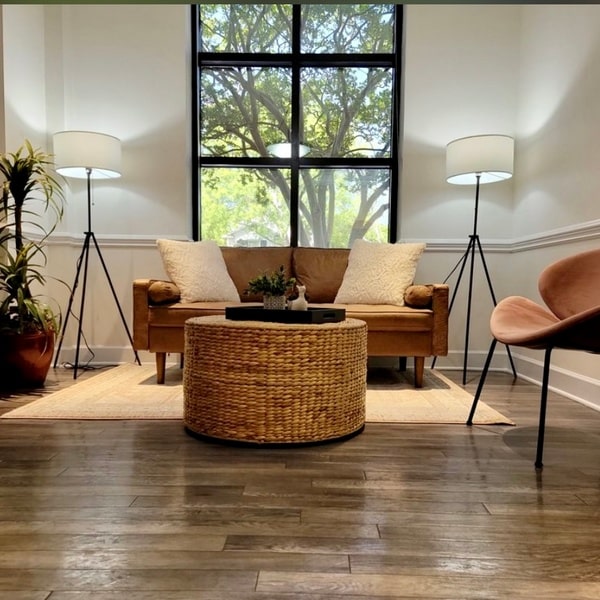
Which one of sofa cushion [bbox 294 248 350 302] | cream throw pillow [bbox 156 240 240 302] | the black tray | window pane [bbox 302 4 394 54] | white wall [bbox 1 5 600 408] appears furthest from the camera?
Result: window pane [bbox 302 4 394 54]

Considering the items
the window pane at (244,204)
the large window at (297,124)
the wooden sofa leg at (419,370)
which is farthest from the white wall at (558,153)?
the window pane at (244,204)

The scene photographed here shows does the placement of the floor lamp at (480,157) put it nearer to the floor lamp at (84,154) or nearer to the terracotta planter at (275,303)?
the terracotta planter at (275,303)

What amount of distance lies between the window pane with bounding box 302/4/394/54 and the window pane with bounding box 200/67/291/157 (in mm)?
338

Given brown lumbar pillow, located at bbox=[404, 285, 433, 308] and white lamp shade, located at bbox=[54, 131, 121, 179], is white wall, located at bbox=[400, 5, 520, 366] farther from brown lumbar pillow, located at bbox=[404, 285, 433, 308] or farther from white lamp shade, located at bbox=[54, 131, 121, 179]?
white lamp shade, located at bbox=[54, 131, 121, 179]

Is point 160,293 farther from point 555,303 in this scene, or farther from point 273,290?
point 555,303

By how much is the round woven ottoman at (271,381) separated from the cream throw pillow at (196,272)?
102 cm

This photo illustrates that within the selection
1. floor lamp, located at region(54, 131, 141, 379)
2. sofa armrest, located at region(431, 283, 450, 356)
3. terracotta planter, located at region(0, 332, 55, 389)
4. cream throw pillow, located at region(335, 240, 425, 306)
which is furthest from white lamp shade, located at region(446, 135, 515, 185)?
terracotta planter, located at region(0, 332, 55, 389)

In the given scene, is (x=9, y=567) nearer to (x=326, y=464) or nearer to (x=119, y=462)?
(x=119, y=462)

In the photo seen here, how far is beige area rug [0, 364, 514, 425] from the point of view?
6.51ft

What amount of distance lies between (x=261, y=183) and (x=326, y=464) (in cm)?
255

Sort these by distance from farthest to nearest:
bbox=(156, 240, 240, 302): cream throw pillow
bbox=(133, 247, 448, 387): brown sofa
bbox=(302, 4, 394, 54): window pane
A: bbox=(302, 4, 394, 54): window pane → bbox=(156, 240, 240, 302): cream throw pillow → bbox=(133, 247, 448, 387): brown sofa

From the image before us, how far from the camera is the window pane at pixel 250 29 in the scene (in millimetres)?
3486

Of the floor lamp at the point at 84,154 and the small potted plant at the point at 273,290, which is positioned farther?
the floor lamp at the point at 84,154

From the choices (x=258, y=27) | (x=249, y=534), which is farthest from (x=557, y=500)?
(x=258, y=27)
